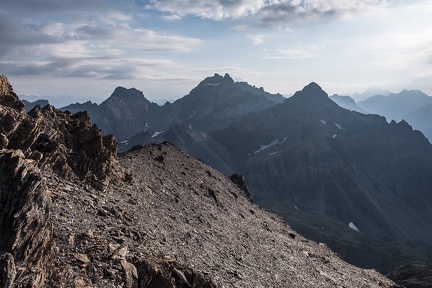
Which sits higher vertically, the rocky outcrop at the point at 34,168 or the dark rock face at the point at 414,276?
the rocky outcrop at the point at 34,168

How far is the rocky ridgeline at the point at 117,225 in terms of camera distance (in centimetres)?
2111

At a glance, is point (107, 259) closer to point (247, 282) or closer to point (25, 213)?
point (25, 213)

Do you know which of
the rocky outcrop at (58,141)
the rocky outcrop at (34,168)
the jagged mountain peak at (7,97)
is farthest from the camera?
the jagged mountain peak at (7,97)

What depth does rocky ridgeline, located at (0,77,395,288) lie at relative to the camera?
831 inches

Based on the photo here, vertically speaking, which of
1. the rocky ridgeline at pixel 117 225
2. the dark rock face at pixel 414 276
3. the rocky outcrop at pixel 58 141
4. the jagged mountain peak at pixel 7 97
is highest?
the jagged mountain peak at pixel 7 97

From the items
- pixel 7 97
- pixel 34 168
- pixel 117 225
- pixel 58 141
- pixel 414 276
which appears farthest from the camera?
pixel 414 276

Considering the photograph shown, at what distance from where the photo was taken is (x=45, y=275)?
64.4ft

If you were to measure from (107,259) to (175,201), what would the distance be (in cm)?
3151

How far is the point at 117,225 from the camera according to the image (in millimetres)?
31281

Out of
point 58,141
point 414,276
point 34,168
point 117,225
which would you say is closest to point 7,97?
point 58,141

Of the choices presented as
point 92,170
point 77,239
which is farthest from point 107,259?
point 92,170

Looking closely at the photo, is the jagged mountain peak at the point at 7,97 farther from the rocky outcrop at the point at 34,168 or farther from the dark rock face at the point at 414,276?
the dark rock face at the point at 414,276

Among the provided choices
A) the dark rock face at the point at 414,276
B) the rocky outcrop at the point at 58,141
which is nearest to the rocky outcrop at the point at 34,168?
the rocky outcrop at the point at 58,141

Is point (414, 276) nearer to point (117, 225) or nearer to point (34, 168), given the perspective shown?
point (117, 225)
